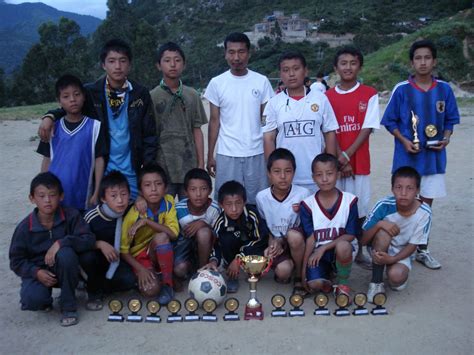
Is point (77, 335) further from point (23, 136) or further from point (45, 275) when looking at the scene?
point (23, 136)

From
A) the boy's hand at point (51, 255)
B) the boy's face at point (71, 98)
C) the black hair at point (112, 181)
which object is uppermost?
the boy's face at point (71, 98)

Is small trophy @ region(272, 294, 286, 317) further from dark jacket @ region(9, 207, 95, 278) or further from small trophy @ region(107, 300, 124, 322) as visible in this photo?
dark jacket @ region(9, 207, 95, 278)

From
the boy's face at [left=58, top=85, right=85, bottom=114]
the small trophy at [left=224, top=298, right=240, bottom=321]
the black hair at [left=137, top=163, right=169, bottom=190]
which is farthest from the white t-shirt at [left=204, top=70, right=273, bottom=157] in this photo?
the small trophy at [left=224, top=298, right=240, bottom=321]

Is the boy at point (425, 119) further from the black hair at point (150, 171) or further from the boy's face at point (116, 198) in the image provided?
the boy's face at point (116, 198)

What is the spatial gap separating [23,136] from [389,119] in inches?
442

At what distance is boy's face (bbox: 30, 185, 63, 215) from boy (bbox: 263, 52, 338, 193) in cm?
181

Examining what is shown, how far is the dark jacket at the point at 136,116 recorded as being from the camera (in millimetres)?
4031

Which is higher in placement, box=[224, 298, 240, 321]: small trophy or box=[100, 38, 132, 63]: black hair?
box=[100, 38, 132, 63]: black hair

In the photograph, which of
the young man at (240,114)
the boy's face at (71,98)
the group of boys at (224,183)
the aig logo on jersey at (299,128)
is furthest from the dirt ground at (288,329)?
the boy's face at (71,98)

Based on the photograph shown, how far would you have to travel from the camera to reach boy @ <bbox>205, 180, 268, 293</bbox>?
156 inches

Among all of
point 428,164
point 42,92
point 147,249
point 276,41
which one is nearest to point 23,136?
point 147,249

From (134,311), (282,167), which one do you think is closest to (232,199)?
(282,167)

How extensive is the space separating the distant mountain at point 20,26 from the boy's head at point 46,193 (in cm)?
3819

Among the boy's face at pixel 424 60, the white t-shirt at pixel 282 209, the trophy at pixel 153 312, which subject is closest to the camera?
the trophy at pixel 153 312
